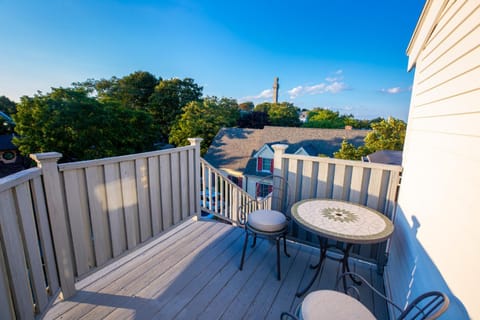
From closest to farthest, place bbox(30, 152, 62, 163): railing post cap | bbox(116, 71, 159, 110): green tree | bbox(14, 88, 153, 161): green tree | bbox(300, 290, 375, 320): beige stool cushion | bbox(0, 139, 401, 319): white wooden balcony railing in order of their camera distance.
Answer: bbox(300, 290, 375, 320): beige stool cushion → bbox(0, 139, 401, 319): white wooden balcony railing → bbox(30, 152, 62, 163): railing post cap → bbox(14, 88, 153, 161): green tree → bbox(116, 71, 159, 110): green tree

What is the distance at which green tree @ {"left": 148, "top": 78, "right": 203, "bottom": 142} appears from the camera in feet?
72.4

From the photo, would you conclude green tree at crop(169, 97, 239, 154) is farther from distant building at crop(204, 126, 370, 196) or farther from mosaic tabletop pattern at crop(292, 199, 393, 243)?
mosaic tabletop pattern at crop(292, 199, 393, 243)

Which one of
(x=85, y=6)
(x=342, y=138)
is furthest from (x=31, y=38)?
(x=342, y=138)

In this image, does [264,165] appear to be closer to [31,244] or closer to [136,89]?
[31,244]

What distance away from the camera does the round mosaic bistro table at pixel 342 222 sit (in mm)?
1679

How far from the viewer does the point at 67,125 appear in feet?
41.4

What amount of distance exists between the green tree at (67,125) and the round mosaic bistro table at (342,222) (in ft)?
49.9

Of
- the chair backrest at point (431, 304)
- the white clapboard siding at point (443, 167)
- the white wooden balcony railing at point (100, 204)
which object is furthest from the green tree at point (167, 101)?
the chair backrest at point (431, 304)

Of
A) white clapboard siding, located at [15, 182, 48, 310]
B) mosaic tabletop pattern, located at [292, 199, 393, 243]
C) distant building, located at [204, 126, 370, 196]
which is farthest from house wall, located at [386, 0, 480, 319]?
distant building, located at [204, 126, 370, 196]

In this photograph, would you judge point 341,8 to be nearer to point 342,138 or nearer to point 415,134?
point 342,138

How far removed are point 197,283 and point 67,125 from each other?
15.4 metres

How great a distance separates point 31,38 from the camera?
12.0m

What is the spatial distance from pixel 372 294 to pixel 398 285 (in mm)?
352

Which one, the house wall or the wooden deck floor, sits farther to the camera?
the wooden deck floor
